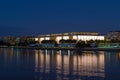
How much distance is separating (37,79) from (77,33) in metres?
81.5

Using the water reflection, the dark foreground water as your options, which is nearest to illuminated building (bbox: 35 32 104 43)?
the water reflection

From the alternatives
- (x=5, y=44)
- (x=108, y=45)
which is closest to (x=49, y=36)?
(x=5, y=44)

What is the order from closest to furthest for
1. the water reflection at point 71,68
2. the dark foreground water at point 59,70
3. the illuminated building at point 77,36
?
the dark foreground water at point 59,70, the water reflection at point 71,68, the illuminated building at point 77,36

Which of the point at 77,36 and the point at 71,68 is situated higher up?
the point at 77,36

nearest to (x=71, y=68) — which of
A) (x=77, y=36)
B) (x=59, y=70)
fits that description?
(x=59, y=70)

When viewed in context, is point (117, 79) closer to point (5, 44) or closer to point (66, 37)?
point (66, 37)

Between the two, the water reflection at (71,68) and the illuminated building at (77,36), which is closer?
the water reflection at (71,68)

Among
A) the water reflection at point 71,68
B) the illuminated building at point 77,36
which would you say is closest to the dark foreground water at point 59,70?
the water reflection at point 71,68

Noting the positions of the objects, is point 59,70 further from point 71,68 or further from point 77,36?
point 77,36

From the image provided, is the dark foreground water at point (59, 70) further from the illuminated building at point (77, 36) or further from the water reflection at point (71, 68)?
the illuminated building at point (77, 36)

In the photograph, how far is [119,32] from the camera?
104m

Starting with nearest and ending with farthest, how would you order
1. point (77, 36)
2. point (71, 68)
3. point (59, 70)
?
1. point (59, 70)
2. point (71, 68)
3. point (77, 36)

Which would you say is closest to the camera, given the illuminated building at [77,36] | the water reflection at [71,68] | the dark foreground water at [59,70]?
the dark foreground water at [59,70]

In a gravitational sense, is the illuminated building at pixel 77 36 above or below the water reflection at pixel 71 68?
above
